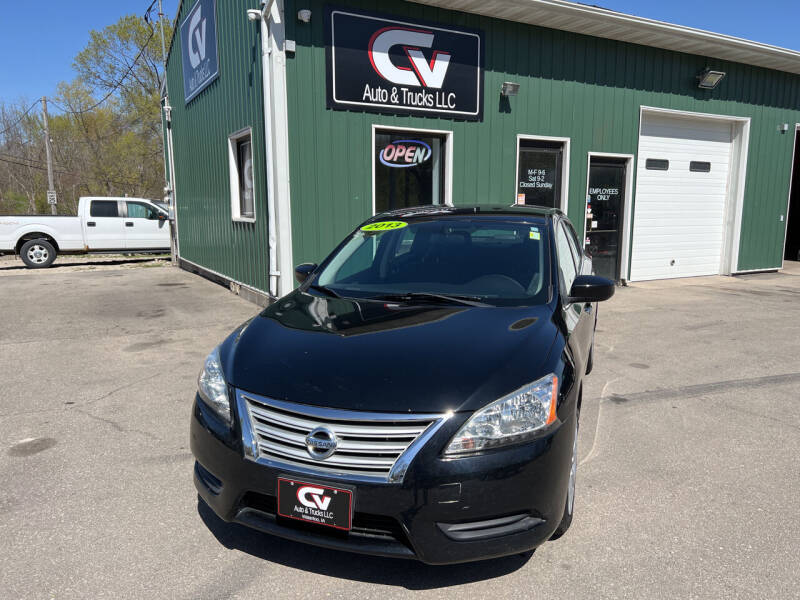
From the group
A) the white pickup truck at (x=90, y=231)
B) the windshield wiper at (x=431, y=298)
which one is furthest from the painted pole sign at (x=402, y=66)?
the white pickup truck at (x=90, y=231)

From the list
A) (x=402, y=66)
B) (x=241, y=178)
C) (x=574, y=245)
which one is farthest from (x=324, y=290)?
(x=241, y=178)

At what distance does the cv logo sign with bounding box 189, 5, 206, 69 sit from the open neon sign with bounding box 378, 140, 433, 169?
4.51 m

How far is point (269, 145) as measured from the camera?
738cm

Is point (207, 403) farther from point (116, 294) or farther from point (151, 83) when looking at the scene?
point (151, 83)

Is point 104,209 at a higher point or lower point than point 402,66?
lower

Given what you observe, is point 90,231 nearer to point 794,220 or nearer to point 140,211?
point 140,211

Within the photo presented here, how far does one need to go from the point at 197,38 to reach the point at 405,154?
5189 millimetres

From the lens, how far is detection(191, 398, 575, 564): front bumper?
78.0 inches

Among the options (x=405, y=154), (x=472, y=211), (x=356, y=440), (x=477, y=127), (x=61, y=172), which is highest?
(x=61, y=172)

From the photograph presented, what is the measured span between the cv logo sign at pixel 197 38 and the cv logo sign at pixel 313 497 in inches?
397

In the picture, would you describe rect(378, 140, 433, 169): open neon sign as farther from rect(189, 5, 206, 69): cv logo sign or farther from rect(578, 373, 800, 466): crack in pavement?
rect(578, 373, 800, 466): crack in pavement

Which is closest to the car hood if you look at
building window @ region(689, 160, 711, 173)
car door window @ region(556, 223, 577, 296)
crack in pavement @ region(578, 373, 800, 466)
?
car door window @ region(556, 223, 577, 296)

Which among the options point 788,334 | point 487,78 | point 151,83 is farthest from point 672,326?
point 151,83

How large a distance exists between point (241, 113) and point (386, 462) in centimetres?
784
